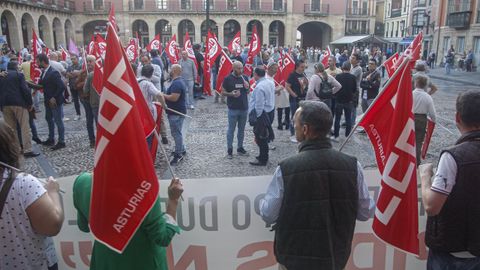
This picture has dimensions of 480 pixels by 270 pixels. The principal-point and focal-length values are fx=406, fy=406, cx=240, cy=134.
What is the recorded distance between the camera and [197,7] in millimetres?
45531

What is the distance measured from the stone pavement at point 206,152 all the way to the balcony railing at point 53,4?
Answer: 2617 cm

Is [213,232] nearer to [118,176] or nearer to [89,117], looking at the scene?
[118,176]

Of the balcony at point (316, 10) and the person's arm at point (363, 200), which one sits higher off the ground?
the balcony at point (316, 10)

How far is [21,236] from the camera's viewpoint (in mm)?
1954

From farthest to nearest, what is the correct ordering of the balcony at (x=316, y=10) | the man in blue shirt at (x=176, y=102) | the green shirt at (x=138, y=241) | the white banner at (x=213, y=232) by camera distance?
the balcony at (x=316, y=10)
the man in blue shirt at (x=176, y=102)
the white banner at (x=213, y=232)
the green shirt at (x=138, y=241)

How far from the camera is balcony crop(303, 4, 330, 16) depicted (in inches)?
1868

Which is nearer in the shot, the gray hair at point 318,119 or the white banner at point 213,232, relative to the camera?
the gray hair at point 318,119

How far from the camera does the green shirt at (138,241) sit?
1.96m

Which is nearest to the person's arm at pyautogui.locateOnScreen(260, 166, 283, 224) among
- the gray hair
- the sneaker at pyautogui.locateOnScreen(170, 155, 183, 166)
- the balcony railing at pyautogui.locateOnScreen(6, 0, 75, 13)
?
→ the gray hair

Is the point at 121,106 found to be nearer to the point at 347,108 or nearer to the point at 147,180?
the point at 147,180

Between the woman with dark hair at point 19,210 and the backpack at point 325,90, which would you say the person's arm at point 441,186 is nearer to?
the woman with dark hair at point 19,210

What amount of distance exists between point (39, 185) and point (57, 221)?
0.19 meters

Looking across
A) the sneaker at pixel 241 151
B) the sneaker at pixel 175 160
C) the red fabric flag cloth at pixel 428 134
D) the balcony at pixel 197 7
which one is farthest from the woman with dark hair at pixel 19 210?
the balcony at pixel 197 7

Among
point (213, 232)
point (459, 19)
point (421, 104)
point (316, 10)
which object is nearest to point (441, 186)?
point (213, 232)
